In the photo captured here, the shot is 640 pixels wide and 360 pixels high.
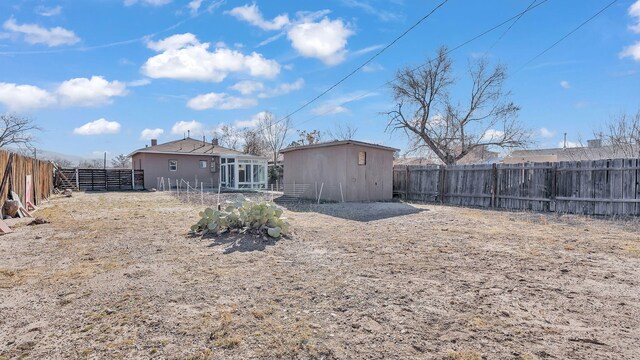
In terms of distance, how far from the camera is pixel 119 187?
947 inches

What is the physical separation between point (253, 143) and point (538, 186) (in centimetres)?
2950

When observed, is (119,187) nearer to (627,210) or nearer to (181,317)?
(181,317)

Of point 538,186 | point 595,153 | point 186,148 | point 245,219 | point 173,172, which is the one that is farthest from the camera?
point 186,148

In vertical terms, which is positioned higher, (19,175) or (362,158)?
(362,158)

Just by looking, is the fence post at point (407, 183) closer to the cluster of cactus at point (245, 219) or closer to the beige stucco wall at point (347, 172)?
the beige stucco wall at point (347, 172)

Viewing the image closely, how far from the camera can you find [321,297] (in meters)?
3.39

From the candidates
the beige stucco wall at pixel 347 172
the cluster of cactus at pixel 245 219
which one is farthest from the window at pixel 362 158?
the cluster of cactus at pixel 245 219

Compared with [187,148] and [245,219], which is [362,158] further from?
[187,148]

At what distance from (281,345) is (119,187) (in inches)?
1010

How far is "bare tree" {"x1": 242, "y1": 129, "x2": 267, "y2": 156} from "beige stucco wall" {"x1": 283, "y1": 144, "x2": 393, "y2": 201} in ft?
69.8

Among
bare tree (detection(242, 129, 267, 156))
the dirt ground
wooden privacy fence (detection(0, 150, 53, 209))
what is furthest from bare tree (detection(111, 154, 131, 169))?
the dirt ground

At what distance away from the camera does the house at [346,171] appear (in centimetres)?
1357

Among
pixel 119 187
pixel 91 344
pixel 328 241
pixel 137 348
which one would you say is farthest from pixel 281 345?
pixel 119 187

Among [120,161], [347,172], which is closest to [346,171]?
[347,172]
